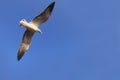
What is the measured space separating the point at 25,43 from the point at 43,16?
171 inches

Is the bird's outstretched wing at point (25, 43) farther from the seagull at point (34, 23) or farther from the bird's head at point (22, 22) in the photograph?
the bird's head at point (22, 22)

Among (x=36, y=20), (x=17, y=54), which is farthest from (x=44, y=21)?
(x=17, y=54)

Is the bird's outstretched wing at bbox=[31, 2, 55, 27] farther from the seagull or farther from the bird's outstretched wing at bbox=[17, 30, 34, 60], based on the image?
the bird's outstretched wing at bbox=[17, 30, 34, 60]

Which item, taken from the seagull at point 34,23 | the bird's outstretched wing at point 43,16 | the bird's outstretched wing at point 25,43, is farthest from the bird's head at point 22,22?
the bird's outstretched wing at point 25,43

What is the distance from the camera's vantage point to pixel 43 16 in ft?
200

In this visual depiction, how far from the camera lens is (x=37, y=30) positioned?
61.1 m

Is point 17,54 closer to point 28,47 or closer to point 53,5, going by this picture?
point 28,47

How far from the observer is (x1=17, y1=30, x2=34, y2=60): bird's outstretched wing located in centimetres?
6210

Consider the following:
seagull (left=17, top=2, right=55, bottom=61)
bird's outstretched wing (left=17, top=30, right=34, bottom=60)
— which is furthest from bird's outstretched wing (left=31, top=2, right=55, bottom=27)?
bird's outstretched wing (left=17, top=30, right=34, bottom=60)

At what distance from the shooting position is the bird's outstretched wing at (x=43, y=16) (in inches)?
2377

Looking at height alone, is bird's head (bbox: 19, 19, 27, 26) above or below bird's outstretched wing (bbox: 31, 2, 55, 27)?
below

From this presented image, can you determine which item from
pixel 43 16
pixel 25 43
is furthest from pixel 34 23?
pixel 25 43

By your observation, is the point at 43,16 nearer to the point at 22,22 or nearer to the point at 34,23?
the point at 34,23

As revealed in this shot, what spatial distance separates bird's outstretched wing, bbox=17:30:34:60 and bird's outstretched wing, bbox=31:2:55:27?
1.50 meters
